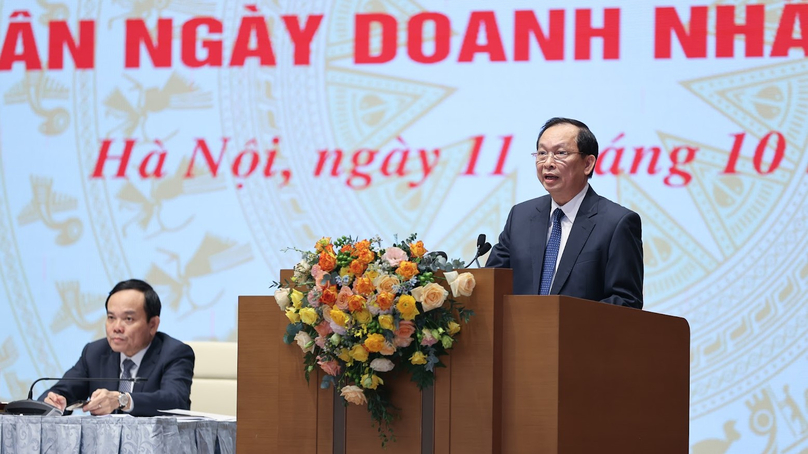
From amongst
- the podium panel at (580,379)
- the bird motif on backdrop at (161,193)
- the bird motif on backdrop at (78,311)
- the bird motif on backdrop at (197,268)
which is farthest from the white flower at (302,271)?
the bird motif on backdrop at (78,311)

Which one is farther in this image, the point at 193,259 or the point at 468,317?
the point at 193,259

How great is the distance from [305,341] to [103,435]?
1072 mm

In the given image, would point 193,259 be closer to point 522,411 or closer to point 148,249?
point 148,249

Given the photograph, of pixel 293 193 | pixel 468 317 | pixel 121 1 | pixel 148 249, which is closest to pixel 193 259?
pixel 148 249

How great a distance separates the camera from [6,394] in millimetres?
5438

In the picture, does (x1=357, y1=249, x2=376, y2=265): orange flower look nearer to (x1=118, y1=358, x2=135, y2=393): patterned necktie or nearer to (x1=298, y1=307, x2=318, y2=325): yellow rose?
(x1=298, y1=307, x2=318, y2=325): yellow rose

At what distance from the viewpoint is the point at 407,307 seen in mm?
2543

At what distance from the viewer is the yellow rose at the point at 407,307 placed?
2.54 metres

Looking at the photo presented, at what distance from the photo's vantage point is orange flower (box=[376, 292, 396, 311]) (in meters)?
2.55

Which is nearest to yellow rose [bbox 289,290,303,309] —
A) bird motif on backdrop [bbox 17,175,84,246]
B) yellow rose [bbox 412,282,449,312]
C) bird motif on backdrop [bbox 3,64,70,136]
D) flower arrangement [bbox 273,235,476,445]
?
flower arrangement [bbox 273,235,476,445]

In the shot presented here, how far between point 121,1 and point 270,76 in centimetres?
91

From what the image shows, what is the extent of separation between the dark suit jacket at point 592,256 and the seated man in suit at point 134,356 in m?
1.59

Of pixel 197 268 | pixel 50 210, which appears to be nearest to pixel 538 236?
pixel 197 268

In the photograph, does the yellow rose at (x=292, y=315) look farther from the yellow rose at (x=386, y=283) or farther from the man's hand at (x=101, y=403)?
the man's hand at (x=101, y=403)
